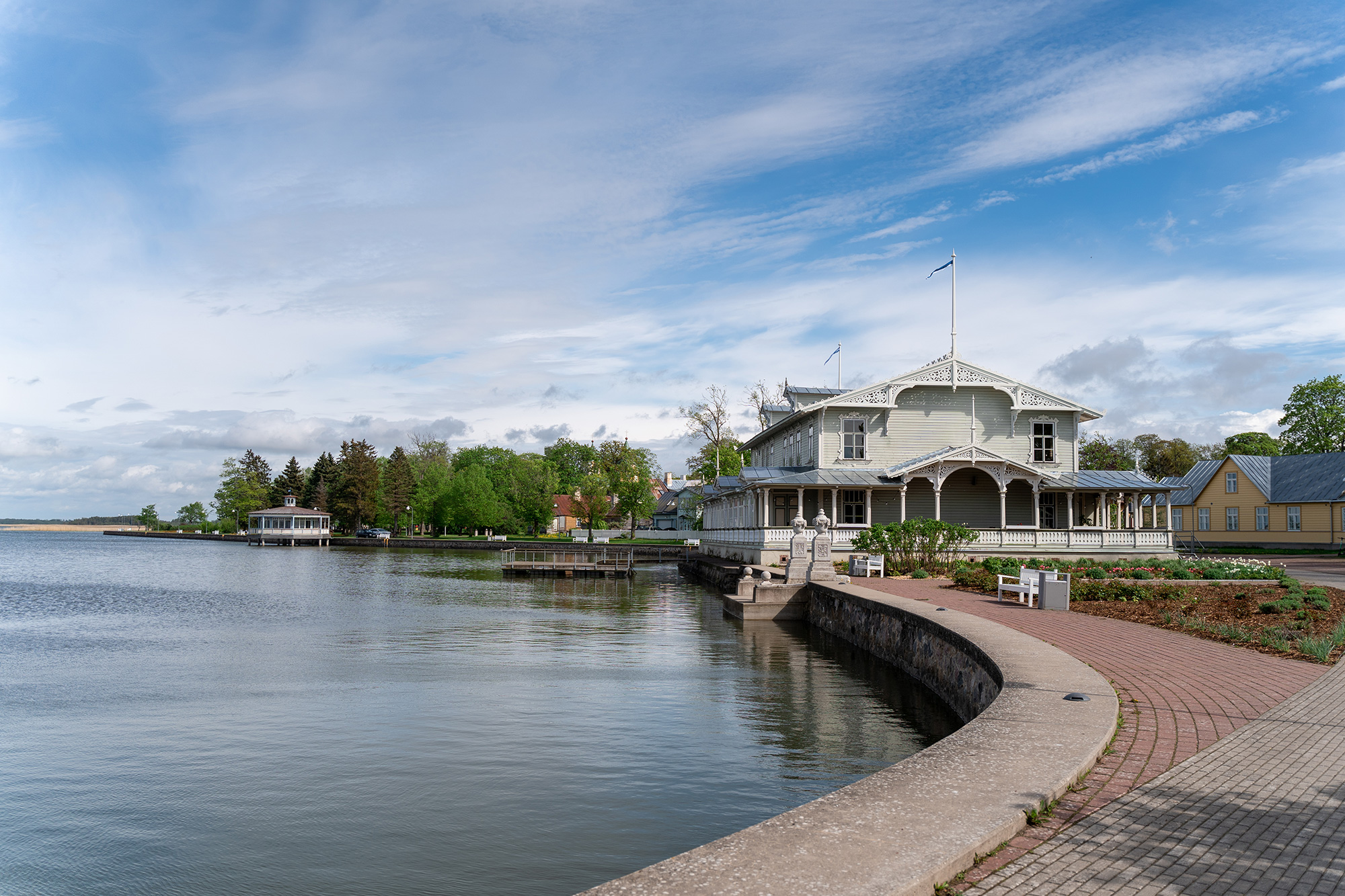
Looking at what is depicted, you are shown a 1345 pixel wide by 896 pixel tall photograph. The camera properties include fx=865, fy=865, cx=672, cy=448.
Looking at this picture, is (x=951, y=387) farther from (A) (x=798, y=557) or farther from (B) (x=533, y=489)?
(B) (x=533, y=489)

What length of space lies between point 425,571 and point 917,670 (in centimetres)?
3948

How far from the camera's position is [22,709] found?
1341 cm

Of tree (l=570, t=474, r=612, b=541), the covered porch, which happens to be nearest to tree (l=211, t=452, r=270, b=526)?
tree (l=570, t=474, r=612, b=541)

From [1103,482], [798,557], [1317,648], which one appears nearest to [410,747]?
[1317,648]

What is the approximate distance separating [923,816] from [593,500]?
87.8 meters

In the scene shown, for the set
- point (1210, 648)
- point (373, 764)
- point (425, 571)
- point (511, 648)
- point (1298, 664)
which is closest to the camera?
point (373, 764)

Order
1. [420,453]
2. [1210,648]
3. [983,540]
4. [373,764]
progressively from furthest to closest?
[420,453] < [983,540] < [1210,648] < [373,764]

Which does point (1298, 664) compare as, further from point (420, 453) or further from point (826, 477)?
point (420, 453)

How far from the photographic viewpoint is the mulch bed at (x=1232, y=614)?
1291 cm

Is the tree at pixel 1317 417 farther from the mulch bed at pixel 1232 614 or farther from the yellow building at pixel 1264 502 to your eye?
the mulch bed at pixel 1232 614

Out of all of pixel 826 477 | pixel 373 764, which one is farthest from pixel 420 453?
pixel 373 764

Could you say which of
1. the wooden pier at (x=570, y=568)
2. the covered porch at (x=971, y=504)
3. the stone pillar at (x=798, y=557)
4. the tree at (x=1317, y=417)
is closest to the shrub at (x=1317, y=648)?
the stone pillar at (x=798, y=557)

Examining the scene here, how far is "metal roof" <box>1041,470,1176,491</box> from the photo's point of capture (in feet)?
121

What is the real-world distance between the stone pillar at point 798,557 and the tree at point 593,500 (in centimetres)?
6380
